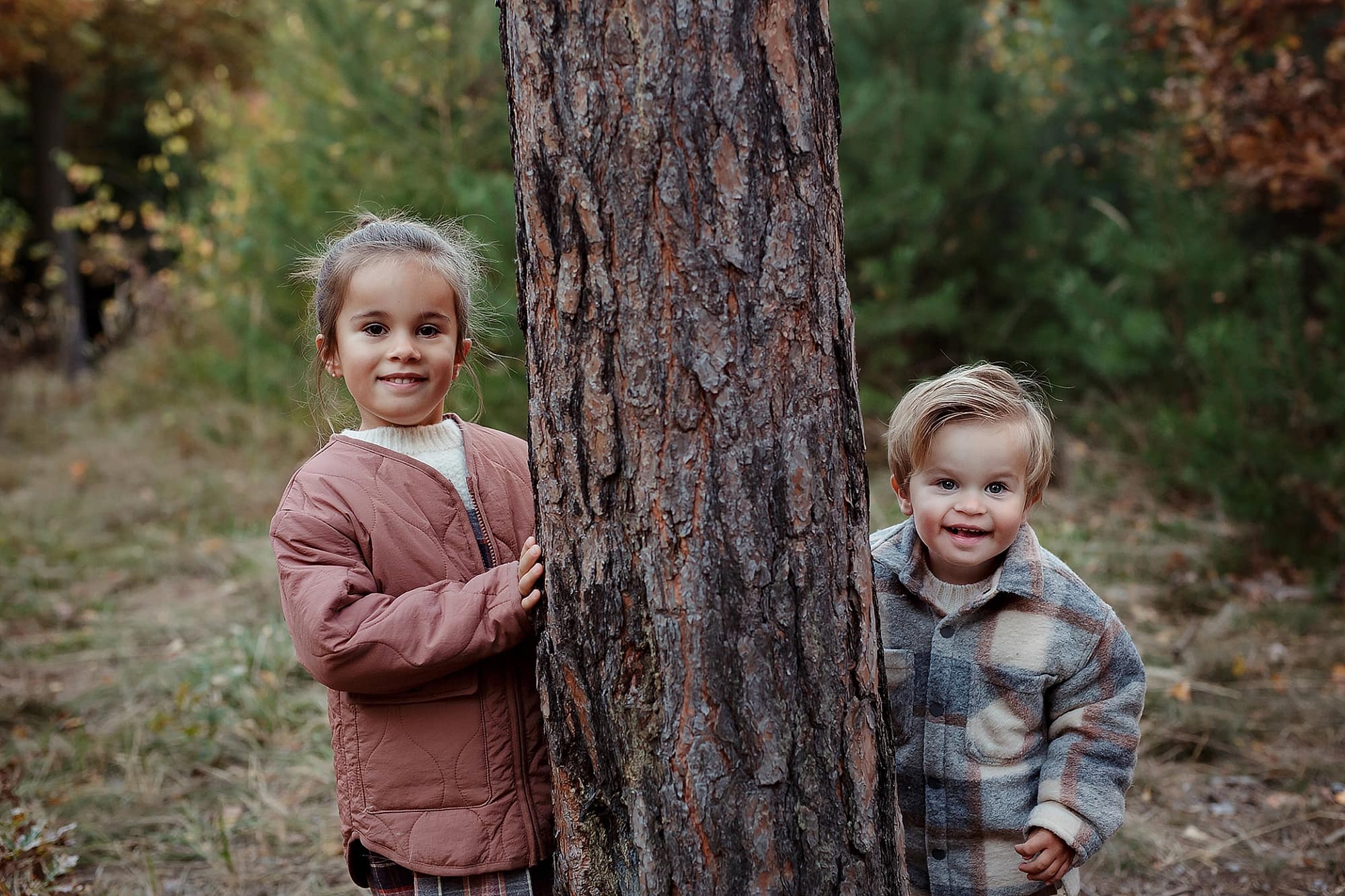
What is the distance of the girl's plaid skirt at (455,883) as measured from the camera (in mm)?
1805

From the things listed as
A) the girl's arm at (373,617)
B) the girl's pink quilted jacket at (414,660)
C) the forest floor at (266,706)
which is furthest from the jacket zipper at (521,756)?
the forest floor at (266,706)

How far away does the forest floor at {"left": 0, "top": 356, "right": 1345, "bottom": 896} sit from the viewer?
306 centimetres

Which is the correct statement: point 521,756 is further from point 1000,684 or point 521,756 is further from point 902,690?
point 1000,684

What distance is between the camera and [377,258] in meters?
Answer: 1.91

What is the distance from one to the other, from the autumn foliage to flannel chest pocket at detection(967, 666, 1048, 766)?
4.12m

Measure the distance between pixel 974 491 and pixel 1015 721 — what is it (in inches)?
16.0

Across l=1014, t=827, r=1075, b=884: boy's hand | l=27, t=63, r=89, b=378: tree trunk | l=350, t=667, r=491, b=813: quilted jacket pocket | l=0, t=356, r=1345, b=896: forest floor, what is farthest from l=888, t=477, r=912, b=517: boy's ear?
l=27, t=63, r=89, b=378: tree trunk

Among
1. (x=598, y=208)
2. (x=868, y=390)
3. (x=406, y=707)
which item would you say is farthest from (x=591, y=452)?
(x=868, y=390)

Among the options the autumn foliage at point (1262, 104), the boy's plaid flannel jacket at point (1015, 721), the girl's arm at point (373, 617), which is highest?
the autumn foliage at point (1262, 104)

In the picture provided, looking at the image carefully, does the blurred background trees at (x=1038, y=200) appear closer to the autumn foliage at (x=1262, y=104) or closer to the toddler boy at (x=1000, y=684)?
the autumn foliage at (x=1262, y=104)

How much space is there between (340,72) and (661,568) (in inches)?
221

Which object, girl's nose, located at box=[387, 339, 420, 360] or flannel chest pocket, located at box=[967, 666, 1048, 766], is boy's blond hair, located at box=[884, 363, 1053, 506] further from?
girl's nose, located at box=[387, 339, 420, 360]

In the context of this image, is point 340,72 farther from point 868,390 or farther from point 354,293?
point 354,293

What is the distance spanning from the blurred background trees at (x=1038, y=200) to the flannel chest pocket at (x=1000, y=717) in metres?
2.76
